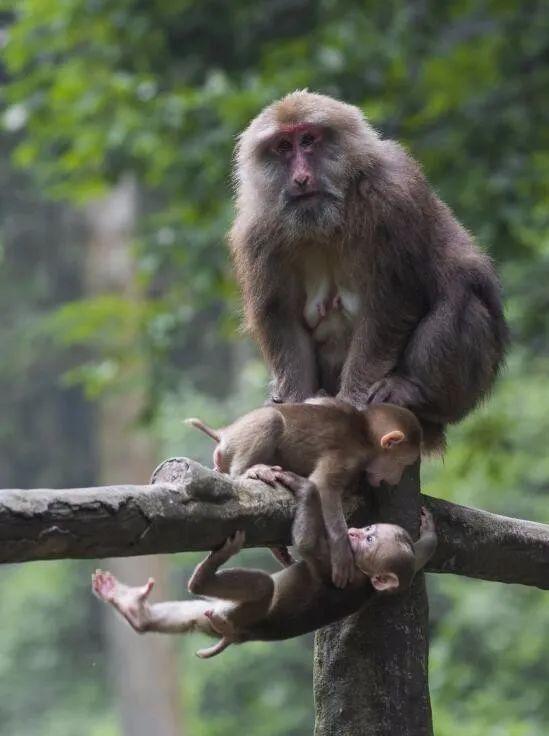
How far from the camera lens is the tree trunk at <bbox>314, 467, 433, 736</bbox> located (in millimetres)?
4492

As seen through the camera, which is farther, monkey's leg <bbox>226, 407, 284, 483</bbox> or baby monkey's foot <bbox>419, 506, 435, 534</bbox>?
baby monkey's foot <bbox>419, 506, 435, 534</bbox>

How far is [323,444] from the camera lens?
15.1 ft

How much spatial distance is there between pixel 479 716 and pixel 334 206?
814 centimetres

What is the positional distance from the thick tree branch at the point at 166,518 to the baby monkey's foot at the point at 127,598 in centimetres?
48

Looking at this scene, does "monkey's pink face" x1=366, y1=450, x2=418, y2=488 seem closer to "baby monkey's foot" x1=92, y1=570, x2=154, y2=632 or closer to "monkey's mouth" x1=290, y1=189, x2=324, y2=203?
"baby monkey's foot" x1=92, y1=570, x2=154, y2=632

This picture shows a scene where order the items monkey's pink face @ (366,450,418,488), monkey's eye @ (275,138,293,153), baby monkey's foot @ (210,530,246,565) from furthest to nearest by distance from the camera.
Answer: monkey's eye @ (275,138,293,153)
monkey's pink face @ (366,450,418,488)
baby monkey's foot @ (210,530,246,565)

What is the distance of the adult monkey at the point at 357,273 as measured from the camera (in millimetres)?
5254

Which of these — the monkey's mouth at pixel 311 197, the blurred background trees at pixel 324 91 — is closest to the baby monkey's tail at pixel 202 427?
the monkey's mouth at pixel 311 197

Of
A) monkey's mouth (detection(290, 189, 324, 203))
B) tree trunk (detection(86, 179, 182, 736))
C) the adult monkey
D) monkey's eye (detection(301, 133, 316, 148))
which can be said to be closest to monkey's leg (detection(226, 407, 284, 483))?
the adult monkey

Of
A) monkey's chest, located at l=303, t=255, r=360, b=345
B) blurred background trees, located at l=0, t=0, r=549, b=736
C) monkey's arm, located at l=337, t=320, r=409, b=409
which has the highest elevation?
blurred background trees, located at l=0, t=0, r=549, b=736

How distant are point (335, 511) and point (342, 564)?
0.20 meters

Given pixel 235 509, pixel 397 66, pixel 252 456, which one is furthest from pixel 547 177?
pixel 235 509

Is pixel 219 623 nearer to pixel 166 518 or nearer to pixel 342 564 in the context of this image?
pixel 342 564

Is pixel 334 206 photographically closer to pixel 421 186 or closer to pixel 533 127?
pixel 421 186
